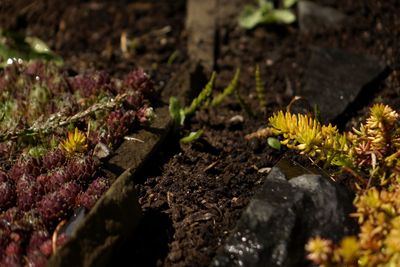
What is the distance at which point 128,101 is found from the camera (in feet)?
13.9

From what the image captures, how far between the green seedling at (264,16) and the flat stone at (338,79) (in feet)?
1.90

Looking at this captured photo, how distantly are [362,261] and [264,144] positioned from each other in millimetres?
1403

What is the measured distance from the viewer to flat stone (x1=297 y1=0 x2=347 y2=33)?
223 inches

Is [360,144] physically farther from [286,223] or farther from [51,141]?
[51,141]

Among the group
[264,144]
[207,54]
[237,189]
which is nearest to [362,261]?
[237,189]

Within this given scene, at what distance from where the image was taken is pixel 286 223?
127 inches

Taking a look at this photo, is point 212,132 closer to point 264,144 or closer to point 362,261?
point 264,144

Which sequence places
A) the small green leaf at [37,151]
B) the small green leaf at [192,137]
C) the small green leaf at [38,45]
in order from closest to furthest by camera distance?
the small green leaf at [37,151] < the small green leaf at [192,137] < the small green leaf at [38,45]

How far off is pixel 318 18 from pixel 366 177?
2.50 meters

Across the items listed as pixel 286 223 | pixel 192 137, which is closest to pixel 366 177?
pixel 286 223

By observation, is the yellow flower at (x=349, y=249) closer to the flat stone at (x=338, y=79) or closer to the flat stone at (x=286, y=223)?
the flat stone at (x=286, y=223)

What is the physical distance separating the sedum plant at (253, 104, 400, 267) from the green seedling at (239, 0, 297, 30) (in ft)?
7.49

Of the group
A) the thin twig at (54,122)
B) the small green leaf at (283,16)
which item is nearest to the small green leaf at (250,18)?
the small green leaf at (283,16)

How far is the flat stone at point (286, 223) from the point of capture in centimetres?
315
